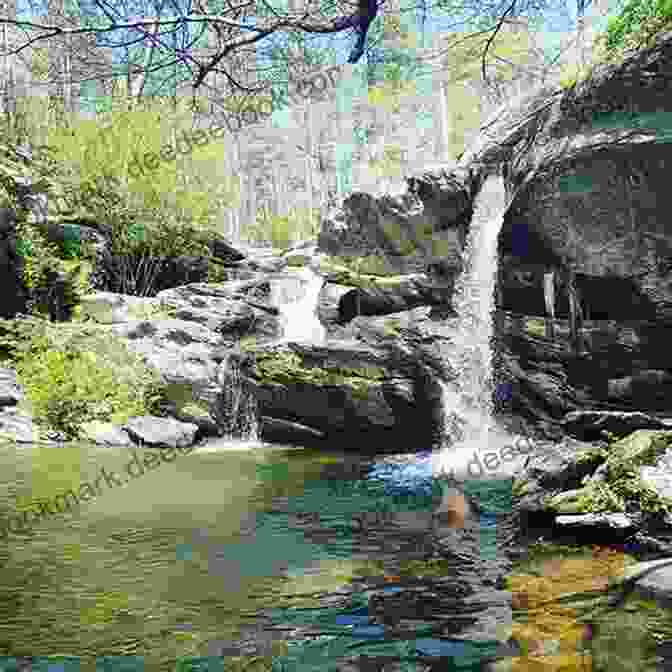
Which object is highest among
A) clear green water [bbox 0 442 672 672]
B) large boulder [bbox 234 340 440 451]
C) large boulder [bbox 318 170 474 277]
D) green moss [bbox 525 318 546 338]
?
large boulder [bbox 318 170 474 277]

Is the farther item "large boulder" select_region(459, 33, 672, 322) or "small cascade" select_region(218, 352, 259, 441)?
"small cascade" select_region(218, 352, 259, 441)

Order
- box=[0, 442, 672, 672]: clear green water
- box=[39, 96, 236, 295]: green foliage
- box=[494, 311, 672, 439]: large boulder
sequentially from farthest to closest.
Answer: box=[39, 96, 236, 295]: green foliage
box=[494, 311, 672, 439]: large boulder
box=[0, 442, 672, 672]: clear green water

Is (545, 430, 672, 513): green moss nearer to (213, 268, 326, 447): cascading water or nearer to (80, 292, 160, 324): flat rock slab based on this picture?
(213, 268, 326, 447): cascading water

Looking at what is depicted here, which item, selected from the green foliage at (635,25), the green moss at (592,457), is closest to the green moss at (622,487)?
the green moss at (592,457)

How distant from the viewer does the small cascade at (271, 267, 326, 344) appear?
17.6 meters

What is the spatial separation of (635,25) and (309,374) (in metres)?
8.40

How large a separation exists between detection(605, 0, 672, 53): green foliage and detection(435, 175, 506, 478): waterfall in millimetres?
3399

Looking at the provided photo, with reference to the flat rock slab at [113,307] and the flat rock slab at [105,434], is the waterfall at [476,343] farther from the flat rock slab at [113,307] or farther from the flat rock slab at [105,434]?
the flat rock slab at [113,307]

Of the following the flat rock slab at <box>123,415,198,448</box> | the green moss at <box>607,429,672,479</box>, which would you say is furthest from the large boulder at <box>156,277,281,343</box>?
the green moss at <box>607,429,672,479</box>

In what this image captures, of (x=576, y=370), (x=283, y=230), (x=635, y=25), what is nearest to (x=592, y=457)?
(x=576, y=370)

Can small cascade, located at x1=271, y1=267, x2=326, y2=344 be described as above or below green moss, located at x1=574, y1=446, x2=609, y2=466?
above

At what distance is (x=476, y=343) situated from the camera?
Result: 13.4 meters

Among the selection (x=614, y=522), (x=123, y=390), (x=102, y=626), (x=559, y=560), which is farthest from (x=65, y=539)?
(x=123, y=390)

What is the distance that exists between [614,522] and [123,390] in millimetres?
11802
